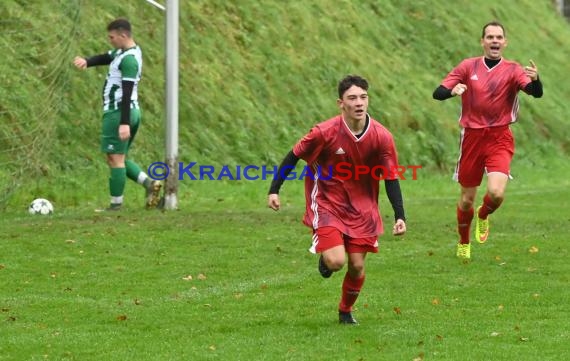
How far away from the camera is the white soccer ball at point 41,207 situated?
16.9m

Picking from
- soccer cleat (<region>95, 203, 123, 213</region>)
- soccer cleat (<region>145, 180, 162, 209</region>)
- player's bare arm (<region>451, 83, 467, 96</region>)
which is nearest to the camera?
player's bare arm (<region>451, 83, 467, 96</region>)

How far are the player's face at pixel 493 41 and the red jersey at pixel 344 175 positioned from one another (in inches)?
141

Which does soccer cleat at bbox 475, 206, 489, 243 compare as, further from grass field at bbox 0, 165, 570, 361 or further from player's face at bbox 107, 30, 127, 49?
player's face at bbox 107, 30, 127, 49

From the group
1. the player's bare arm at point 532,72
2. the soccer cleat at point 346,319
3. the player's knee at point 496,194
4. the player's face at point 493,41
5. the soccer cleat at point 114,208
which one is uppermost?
the player's face at point 493,41

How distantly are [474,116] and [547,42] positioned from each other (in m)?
27.8

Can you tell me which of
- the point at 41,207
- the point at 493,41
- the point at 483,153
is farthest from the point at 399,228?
the point at 41,207

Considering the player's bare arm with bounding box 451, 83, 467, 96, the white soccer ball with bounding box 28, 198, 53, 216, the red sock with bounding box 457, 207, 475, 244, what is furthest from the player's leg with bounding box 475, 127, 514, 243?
the white soccer ball with bounding box 28, 198, 53, 216

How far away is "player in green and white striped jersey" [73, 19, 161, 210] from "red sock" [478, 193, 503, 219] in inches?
199

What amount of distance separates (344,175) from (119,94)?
24.8 feet

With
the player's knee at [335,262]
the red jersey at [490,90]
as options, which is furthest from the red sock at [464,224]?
the player's knee at [335,262]

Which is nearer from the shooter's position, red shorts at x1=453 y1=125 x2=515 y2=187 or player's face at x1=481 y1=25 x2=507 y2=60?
player's face at x1=481 y1=25 x2=507 y2=60

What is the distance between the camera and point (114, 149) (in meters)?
16.8

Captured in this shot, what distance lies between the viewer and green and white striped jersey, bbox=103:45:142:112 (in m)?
16.5

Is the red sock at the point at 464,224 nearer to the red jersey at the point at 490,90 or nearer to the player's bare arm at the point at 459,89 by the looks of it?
Result: the red jersey at the point at 490,90
